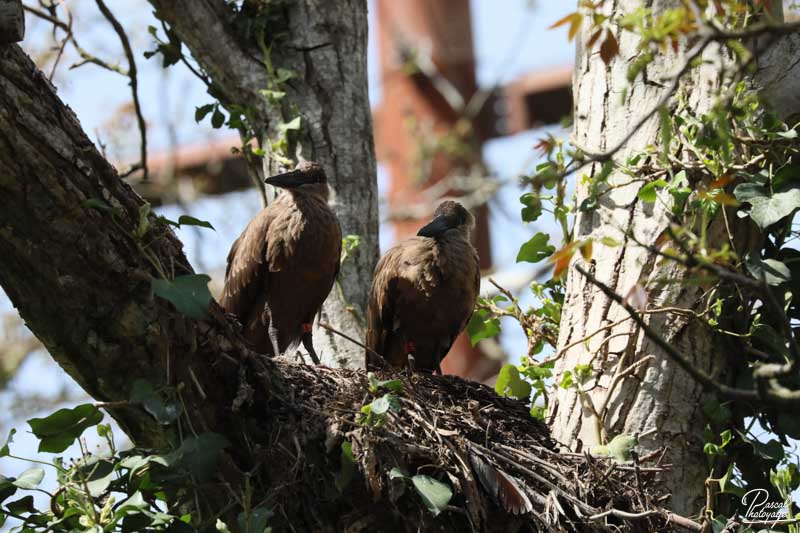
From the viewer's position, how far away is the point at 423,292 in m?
5.62

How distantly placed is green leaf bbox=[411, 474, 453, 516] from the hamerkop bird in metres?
1.97

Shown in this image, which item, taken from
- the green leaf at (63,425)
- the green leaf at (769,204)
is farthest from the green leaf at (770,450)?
the green leaf at (63,425)

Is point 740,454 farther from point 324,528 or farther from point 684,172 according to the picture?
point 324,528

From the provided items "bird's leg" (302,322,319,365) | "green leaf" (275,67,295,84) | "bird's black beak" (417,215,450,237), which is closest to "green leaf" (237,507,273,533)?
"bird's leg" (302,322,319,365)

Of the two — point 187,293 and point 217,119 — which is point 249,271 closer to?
point 217,119

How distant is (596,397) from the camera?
14.5 feet

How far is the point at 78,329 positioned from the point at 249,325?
2.41m

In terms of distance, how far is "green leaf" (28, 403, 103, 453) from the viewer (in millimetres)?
3504

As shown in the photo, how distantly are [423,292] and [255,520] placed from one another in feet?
7.90

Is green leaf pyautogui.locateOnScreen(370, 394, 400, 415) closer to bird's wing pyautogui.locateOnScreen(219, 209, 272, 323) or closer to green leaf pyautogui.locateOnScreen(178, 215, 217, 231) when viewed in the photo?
green leaf pyautogui.locateOnScreen(178, 215, 217, 231)

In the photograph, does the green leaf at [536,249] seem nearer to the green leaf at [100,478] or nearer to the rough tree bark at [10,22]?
the green leaf at [100,478]

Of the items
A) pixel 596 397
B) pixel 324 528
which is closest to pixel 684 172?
pixel 596 397

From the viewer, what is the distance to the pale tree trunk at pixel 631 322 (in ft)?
14.0

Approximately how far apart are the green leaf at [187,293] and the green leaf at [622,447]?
178 cm
